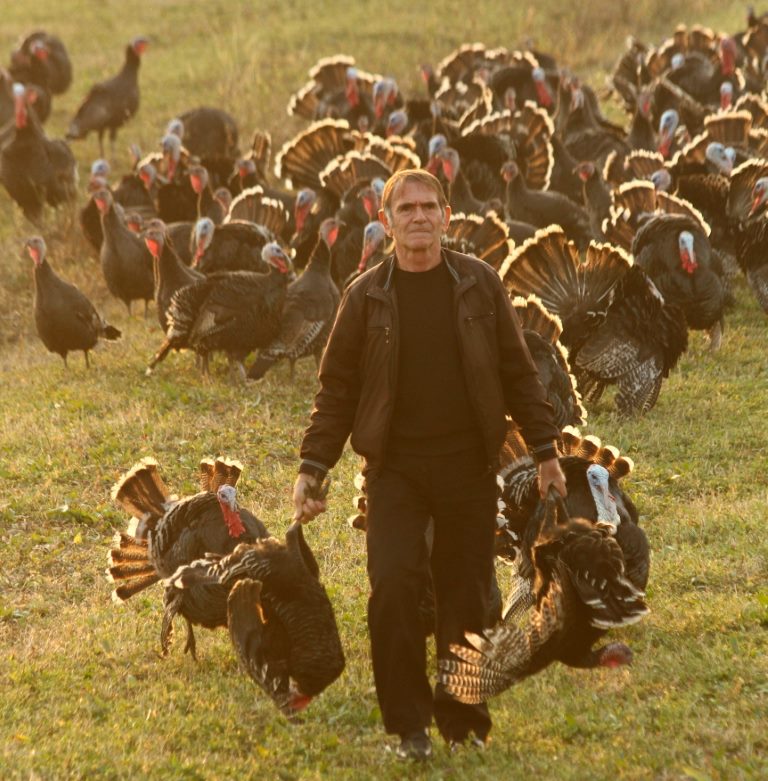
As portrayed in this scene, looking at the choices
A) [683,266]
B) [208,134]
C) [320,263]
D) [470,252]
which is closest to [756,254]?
A: [683,266]

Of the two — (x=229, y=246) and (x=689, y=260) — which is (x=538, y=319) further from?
(x=229, y=246)

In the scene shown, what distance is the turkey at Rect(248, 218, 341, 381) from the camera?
11.4 m

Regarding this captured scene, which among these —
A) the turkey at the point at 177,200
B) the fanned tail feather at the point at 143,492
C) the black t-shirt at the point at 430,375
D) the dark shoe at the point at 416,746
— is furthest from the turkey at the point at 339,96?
the dark shoe at the point at 416,746

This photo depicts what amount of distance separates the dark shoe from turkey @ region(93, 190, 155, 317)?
8.62 m

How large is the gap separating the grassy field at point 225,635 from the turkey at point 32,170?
1.45 ft

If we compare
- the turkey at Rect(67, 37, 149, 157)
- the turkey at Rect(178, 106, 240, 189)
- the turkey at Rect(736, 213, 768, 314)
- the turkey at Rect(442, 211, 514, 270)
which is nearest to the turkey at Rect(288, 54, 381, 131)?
the turkey at Rect(178, 106, 240, 189)

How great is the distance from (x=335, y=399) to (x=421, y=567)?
0.72m

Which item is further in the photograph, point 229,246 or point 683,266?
point 229,246

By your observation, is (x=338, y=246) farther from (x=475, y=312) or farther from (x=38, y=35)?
(x=38, y=35)

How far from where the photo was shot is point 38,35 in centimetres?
2333

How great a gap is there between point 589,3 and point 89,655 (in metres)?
24.4

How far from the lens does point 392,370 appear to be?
5188 millimetres

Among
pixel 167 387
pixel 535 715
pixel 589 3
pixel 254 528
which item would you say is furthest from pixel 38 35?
pixel 535 715

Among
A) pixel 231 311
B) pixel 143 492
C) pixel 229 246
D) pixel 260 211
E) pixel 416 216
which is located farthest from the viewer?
pixel 260 211
